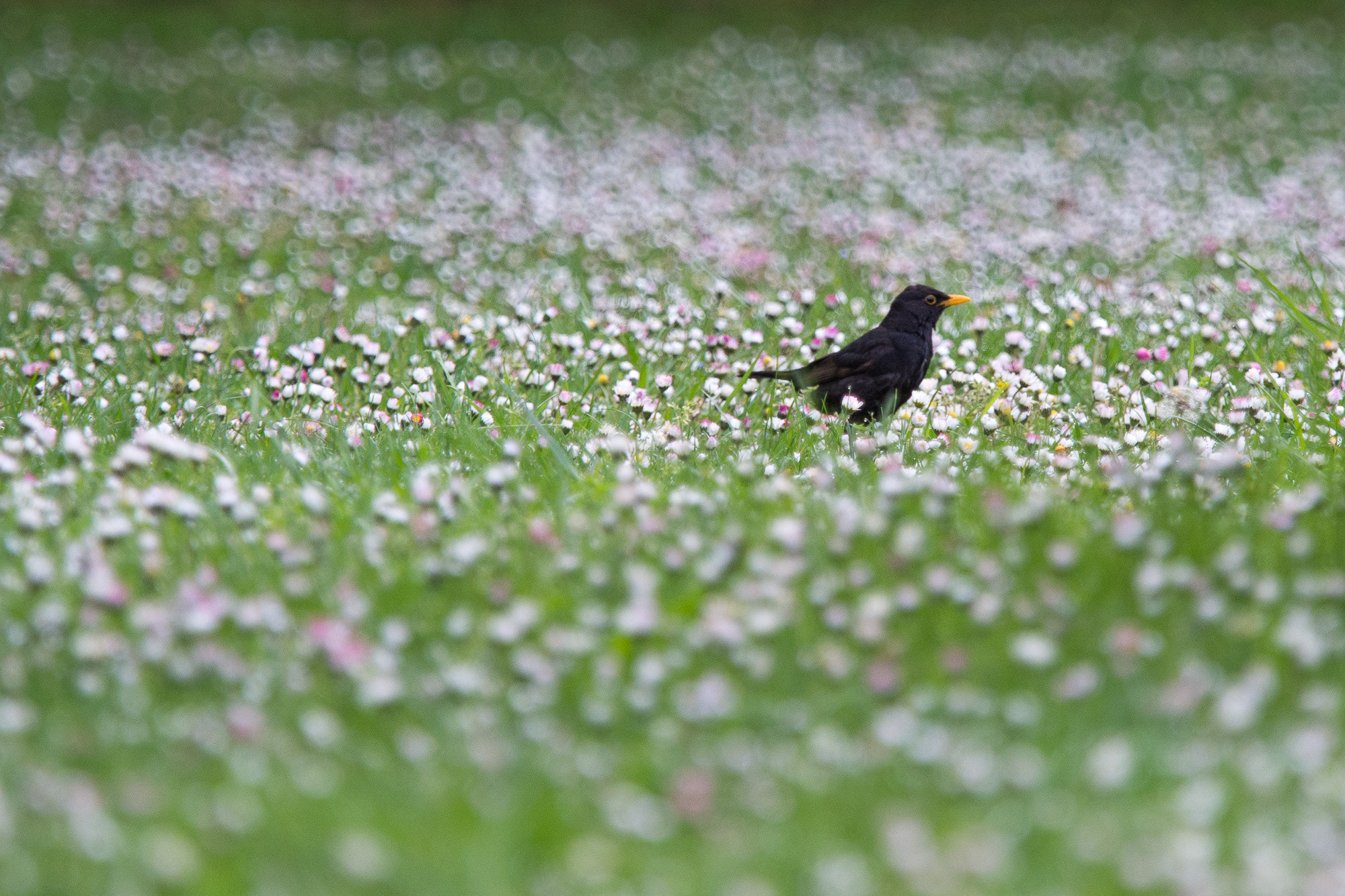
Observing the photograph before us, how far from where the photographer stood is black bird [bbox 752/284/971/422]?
629cm

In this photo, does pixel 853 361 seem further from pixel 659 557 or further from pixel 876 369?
pixel 659 557

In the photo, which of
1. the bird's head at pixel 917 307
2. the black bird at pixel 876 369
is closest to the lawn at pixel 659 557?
the black bird at pixel 876 369

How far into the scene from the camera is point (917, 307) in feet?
22.1

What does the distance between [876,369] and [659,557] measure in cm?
240

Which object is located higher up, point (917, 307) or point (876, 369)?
point (917, 307)

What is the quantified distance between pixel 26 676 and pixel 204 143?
12.9 m

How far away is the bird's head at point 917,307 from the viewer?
6.65 metres

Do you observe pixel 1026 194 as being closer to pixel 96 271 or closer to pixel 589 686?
pixel 96 271

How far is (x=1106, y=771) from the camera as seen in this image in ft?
10.1

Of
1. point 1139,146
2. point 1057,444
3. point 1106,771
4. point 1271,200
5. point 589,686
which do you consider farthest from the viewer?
point 1139,146

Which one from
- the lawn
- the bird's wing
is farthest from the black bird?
the lawn

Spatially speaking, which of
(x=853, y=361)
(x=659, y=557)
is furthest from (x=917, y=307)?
(x=659, y=557)

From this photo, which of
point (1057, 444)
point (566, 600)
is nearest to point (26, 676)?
point (566, 600)

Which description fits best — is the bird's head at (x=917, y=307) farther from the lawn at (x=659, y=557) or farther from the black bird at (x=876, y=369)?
the lawn at (x=659, y=557)
